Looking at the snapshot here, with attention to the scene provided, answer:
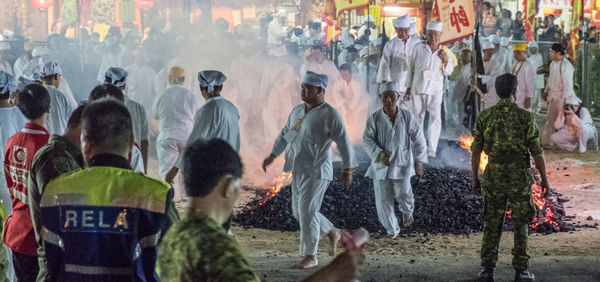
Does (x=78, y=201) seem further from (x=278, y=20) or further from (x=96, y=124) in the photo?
(x=278, y=20)

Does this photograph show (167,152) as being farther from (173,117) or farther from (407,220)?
(407,220)

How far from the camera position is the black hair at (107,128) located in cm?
314

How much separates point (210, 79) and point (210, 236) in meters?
5.31

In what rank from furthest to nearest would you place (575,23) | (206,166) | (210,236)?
(575,23)
(206,166)
(210,236)

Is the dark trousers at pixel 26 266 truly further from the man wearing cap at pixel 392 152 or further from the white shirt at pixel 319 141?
the man wearing cap at pixel 392 152

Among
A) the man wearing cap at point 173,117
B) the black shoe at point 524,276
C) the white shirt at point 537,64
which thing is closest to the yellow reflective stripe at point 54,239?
the black shoe at point 524,276

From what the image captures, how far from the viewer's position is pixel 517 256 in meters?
6.70

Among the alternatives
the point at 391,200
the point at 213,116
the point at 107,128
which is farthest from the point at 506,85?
the point at 107,128

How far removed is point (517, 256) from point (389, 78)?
7.05m

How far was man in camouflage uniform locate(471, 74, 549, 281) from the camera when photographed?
21.3 feet

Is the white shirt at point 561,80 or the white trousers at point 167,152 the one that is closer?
the white trousers at point 167,152

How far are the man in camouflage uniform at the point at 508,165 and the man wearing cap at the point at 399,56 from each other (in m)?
6.71

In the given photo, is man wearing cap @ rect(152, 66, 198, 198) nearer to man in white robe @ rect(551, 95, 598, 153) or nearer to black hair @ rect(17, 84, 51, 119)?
black hair @ rect(17, 84, 51, 119)

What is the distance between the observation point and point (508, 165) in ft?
21.5
